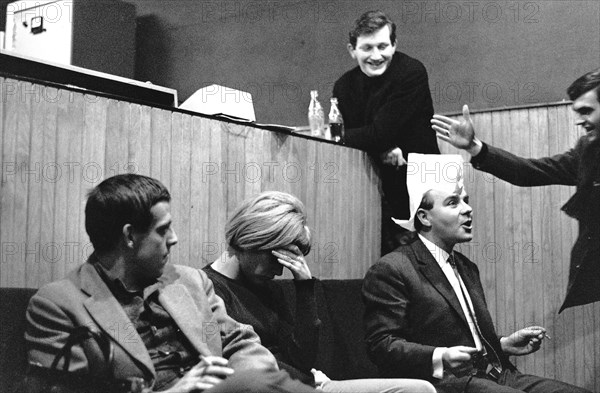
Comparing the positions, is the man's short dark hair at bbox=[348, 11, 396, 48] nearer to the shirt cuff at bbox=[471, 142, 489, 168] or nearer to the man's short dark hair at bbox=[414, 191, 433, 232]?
the shirt cuff at bbox=[471, 142, 489, 168]

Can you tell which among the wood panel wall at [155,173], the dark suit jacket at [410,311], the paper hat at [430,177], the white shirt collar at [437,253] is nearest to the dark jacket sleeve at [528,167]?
the paper hat at [430,177]

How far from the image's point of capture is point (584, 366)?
360 cm

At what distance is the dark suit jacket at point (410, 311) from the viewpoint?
2771mm

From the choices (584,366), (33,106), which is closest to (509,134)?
(584,366)

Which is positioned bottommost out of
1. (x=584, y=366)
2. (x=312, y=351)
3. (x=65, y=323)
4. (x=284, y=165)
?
(x=584, y=366)

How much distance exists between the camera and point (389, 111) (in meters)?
3.69

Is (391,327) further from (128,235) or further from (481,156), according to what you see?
(128,235)

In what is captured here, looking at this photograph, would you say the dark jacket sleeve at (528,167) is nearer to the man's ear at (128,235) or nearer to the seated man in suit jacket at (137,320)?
the seated man in suit jacket at (137,320)

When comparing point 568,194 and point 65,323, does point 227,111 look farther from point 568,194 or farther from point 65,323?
point 568,194

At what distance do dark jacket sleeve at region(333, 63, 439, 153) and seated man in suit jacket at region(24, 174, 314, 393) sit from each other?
161 cm

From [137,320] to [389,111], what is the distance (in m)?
2.00

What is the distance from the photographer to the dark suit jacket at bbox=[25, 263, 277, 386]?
1915mm

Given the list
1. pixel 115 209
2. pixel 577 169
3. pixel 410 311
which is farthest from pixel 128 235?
pixel 577 169

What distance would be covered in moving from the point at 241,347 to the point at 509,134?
7.47 feet
